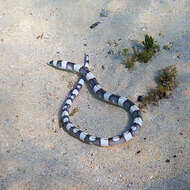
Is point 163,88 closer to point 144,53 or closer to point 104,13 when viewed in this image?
point 144,53

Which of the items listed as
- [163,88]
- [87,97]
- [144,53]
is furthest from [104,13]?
[163,88]

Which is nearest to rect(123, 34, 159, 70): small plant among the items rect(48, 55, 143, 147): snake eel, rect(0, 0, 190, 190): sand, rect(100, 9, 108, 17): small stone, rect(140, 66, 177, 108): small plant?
rect(0, 0, 190, 190): sand

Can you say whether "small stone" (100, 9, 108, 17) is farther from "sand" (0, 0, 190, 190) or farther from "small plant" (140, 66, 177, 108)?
"small plant" (140, 66, 177, 108)

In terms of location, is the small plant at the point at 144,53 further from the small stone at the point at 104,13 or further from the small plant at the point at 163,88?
the small stone at the point at 104,13

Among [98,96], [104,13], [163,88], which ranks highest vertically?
[104,13]

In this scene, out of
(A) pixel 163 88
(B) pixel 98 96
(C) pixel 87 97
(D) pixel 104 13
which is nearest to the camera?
(A) pixel 163 88

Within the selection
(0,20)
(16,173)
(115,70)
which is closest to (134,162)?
(16,173)
